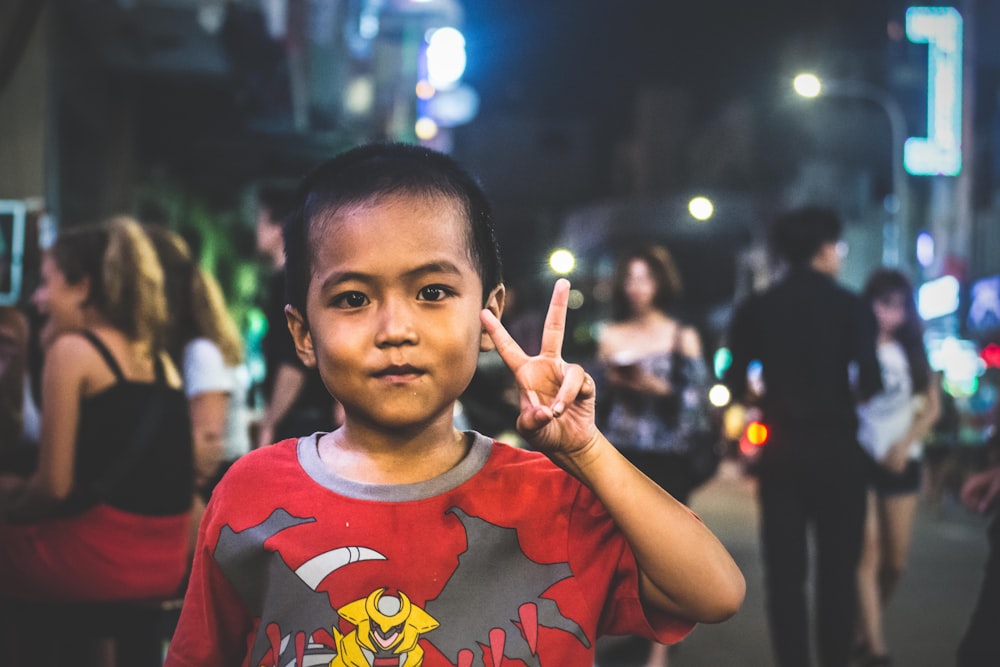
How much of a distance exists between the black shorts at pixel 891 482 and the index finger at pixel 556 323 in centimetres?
484

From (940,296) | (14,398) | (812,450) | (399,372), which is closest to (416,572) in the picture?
(399,372)

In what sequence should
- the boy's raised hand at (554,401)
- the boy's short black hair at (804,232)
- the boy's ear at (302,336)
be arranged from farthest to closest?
the boy's short black hair at (804,232) → the boy's ear at (302,336) → the boy's raised hand at (554,401)

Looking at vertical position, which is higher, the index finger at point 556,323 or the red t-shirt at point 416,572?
the index finger at point 556,323

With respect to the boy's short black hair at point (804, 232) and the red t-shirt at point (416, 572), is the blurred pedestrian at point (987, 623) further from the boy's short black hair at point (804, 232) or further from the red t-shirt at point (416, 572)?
the boy's short black hair at point (804, 232)

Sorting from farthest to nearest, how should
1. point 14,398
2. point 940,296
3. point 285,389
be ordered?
point 940,296 < point 285,389 < point 14,398

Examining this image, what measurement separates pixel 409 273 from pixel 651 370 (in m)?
4.18

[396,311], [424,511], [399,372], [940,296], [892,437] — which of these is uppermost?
[396,311]

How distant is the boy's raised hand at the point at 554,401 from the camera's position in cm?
167

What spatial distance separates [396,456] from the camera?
6.28 feet

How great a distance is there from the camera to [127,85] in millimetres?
11352

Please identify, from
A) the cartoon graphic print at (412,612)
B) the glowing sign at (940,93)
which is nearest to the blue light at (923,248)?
the glowing sign at (940,93)

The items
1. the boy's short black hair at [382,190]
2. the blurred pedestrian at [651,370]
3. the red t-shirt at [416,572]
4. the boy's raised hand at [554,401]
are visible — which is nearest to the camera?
the boy's raised hand at [554,401]

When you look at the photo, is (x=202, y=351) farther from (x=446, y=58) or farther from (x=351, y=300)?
(x=446, y=58)

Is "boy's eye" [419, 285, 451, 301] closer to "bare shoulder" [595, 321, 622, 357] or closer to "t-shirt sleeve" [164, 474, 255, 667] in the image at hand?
"t-shirt sleeve" [164, 474, 255, 667]
